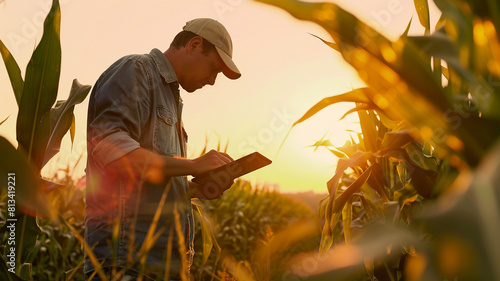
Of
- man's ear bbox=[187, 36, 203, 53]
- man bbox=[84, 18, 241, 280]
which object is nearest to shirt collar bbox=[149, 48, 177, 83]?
man bbox=[84, 18, 241, 280]

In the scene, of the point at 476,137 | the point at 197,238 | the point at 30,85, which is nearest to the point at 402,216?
the point at 476,137

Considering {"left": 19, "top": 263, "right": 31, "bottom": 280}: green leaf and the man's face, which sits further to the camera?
the man's face

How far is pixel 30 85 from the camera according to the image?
3.29 feet

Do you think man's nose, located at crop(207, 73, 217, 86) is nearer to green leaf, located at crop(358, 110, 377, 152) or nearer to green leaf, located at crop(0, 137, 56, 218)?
green leaf, located at crop(358, 110, 377, 152)

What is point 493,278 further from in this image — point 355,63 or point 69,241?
point 69,241

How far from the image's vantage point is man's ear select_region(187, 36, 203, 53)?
192cm

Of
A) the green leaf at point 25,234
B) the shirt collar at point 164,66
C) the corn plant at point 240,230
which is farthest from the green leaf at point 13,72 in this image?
the corn plant at point 240,230

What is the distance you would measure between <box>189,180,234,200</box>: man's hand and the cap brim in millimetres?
542

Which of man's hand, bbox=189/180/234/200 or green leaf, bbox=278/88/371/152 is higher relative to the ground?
green leaf, bbox=278/88/371/152

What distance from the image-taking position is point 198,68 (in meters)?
1.96

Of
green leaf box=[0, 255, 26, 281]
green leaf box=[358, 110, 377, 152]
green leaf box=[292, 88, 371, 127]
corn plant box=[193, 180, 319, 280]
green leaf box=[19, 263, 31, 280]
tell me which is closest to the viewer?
green leaf box=[292, 88, 371, 127]

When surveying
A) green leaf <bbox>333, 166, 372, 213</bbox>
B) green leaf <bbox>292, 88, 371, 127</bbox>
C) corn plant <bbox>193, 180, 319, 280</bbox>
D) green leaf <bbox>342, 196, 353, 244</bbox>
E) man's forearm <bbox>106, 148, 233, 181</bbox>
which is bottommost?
corn plant <bbox>193, 180, 319, 280</bbox>

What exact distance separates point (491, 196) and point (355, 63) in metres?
0.39

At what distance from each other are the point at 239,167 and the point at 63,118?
0.58 m
